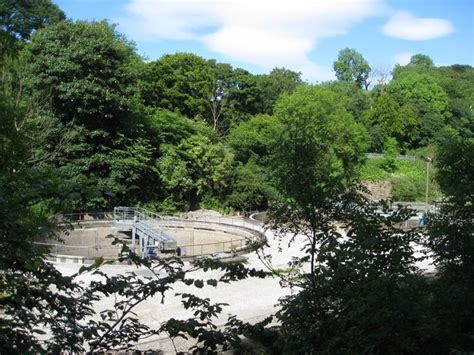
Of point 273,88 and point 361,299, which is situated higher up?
point 273,88

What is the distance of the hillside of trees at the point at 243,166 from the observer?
3.32 m

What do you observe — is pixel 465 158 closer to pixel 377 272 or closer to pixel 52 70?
pixel 377 272

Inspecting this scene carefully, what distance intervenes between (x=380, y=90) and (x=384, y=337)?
63.0 metres

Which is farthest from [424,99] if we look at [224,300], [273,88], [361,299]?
[361,299]

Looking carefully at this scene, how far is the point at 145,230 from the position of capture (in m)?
22.8

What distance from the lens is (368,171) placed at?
146ft

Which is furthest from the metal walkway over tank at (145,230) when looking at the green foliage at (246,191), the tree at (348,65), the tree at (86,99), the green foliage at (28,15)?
the tree at (348,65)

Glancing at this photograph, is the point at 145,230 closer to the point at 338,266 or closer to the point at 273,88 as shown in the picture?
the point at 338,266

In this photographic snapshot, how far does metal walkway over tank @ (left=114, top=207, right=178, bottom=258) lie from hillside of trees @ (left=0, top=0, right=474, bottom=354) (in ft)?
6.68

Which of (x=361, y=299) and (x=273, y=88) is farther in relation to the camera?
(x=273, y=88)

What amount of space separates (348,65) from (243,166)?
4186cm

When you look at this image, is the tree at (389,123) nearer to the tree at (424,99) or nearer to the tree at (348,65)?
the tree at (424,99)

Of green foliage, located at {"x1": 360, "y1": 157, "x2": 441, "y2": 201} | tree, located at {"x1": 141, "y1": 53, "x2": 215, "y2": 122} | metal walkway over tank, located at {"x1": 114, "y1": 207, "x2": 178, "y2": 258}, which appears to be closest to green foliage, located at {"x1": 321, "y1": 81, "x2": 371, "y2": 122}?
green foliage, located at {"x1": 360, "y1": 157, "x2": 441, "y2": 201}

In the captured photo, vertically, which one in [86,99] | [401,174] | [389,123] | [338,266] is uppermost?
[389,123]
